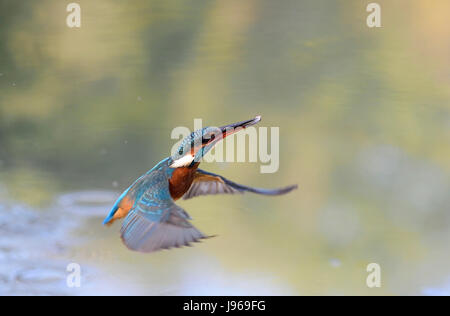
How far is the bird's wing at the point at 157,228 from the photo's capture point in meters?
0.59

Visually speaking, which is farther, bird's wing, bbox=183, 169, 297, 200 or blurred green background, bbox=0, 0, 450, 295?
blurred green background, bbox=0, 0, 450, 295

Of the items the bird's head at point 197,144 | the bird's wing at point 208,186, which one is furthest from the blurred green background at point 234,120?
the bird's head at point 197,144

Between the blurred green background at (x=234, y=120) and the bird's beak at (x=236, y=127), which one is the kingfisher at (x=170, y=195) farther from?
the blurred green background at (x=234, y=120)

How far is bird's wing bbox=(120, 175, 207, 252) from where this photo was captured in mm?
587

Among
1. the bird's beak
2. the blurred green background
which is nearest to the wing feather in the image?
the bird's beak

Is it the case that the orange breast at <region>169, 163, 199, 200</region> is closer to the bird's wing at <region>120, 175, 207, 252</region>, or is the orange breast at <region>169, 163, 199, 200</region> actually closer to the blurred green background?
the bird's wing at <region>120, 175, 207, 252</region>

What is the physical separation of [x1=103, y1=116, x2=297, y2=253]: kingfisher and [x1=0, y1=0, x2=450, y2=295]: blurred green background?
298 millimetres

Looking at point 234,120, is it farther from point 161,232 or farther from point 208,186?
point 161,232

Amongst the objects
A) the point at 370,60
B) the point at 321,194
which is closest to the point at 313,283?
the point at 321,194

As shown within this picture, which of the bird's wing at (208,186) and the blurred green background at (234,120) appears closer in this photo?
the bird's wing at (208,186)

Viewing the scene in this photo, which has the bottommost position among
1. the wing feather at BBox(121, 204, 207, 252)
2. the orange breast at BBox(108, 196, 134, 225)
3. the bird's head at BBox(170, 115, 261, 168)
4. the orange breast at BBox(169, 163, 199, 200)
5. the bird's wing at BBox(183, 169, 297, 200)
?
the wing feather at BBox(121, 204, 207, 252)

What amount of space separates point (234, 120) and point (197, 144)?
71 cm

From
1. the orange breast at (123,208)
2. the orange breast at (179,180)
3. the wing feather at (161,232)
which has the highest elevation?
the orange breast at (179,180)

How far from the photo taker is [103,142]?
1.42m
